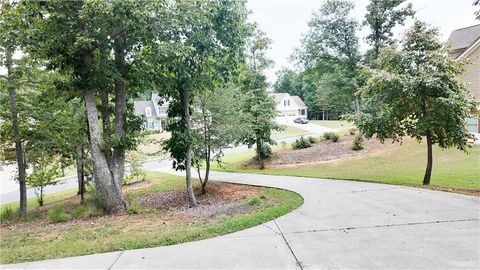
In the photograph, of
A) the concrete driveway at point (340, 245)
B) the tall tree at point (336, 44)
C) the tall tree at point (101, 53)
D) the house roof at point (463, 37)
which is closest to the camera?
the concrete driveway at point (340, 245)

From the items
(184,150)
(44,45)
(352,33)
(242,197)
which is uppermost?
(352,33)

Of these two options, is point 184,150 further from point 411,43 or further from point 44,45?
point 411,43

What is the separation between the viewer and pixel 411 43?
8672mm

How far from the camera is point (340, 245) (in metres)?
3.98

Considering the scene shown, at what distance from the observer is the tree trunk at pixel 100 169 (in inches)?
303

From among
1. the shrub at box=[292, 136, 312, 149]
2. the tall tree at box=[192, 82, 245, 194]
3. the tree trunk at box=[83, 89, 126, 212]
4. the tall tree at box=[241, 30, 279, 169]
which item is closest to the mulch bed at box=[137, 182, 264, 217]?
the tall tree at box=[192, 82, 245, 194]

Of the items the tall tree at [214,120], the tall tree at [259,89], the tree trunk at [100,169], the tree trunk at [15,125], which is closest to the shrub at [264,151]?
the tall tree at [259,89]

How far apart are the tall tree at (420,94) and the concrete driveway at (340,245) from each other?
9.07 feet

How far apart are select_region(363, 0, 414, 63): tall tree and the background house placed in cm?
315

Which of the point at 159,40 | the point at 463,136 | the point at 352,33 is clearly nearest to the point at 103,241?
the point at 159,40

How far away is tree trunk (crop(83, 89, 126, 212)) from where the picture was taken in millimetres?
7684

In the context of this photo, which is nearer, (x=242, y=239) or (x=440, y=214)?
(x=242, y=239)

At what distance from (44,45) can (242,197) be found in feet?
20.3

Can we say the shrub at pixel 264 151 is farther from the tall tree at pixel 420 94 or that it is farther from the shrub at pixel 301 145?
the tall tree at pixel 420 94
